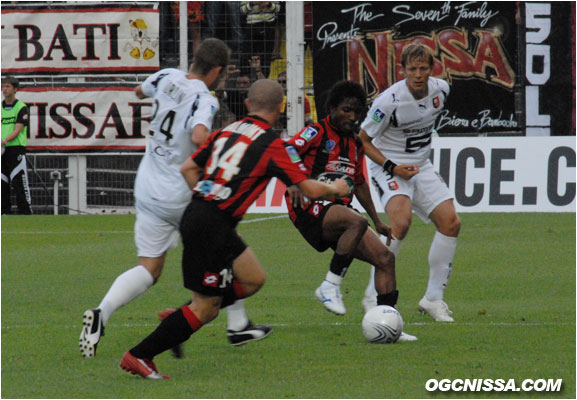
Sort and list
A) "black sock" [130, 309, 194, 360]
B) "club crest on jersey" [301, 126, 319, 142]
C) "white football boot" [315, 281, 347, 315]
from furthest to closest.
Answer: "club crest on jersey" [301, 126, 319, 142] → "white football boot" [315, 281, 347, 315] → "black sock" [130, 309, 194, 360]

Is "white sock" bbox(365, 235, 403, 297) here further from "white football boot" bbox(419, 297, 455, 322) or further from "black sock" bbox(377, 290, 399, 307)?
"black sock" bbox(377, 290, 399, 307)

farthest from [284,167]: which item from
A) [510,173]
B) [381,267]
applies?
[510,173]

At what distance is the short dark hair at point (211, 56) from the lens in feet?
23.0

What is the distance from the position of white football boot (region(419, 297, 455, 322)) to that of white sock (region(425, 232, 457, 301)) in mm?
42

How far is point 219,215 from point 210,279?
0.36 meters

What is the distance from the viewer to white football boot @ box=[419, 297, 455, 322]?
8.33m

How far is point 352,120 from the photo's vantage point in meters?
8.09

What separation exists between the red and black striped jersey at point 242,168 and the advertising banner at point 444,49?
13836mm

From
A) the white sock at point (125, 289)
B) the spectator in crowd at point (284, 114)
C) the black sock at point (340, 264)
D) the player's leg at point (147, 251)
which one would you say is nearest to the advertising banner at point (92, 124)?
the spectator in crowd at point (284, 114)

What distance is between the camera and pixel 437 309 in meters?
8.39

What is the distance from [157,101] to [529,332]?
3083mm

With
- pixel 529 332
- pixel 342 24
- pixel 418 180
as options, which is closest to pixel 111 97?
pixel 342 24

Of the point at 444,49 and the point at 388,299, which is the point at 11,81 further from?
the point at 388,299

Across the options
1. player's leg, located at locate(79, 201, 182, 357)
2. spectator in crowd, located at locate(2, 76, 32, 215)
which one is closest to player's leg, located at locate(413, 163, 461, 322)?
player's leg, located at locate(79, 201, 182, 357)
